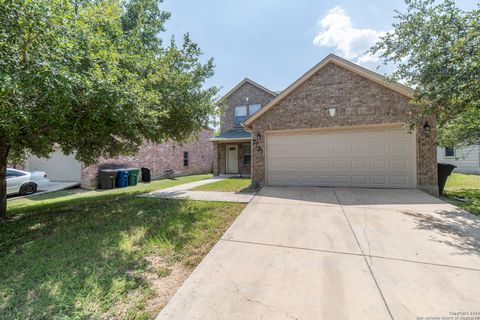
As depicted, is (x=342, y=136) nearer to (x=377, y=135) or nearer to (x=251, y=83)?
(x=377, y=135)

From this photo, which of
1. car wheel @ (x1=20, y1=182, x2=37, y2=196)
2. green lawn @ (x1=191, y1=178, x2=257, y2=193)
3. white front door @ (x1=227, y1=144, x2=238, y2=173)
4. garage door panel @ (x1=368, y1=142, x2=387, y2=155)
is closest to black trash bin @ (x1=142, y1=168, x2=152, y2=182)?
car wheel @ (x1=20, y1=182, x2=37, y2=196)

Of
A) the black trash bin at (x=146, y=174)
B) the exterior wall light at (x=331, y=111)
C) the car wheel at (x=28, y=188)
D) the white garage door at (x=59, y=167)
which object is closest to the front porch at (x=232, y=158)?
the black trash bin at (x=146, y=174)

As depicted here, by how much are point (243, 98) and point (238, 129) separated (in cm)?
246

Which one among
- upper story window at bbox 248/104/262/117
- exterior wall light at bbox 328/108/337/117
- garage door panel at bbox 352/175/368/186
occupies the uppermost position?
upper story window at bbox 248/104/262/117

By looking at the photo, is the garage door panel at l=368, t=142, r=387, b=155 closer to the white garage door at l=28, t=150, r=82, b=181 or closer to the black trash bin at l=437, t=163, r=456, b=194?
the black trash bin at l=437, t=163, r=456, b=194

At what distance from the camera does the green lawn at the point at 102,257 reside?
7.66 ft

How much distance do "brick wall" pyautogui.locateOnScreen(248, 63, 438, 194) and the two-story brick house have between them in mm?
5884

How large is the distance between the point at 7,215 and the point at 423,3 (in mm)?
13679

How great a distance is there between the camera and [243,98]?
15875mm

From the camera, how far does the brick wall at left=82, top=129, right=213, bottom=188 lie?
452 inches

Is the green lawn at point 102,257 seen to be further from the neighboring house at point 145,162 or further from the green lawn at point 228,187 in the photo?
the neighboring house at point 145,162

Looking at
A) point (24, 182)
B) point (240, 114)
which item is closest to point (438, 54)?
point (240, 114)

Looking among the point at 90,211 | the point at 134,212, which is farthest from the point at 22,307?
the point at 90,211

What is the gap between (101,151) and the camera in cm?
757
